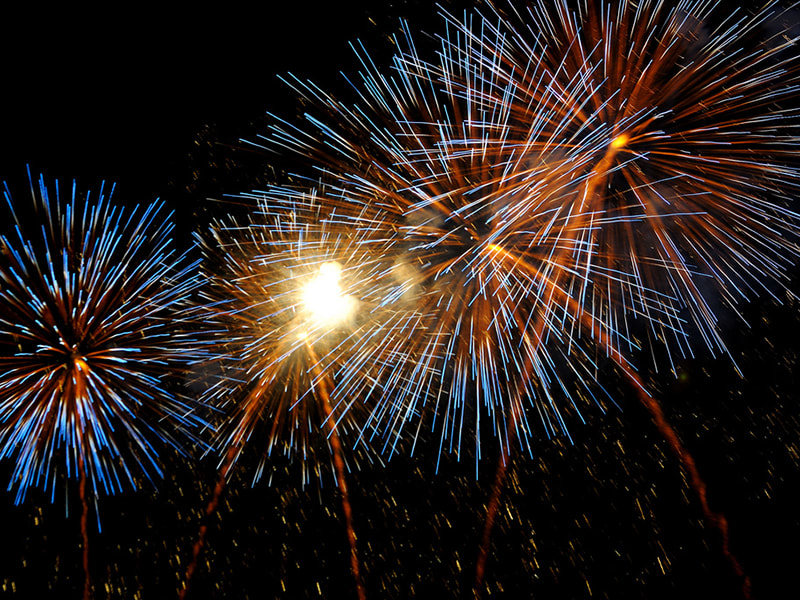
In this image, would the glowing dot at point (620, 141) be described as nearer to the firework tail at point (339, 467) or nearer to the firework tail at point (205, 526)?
the firework tail at point (339, 467)

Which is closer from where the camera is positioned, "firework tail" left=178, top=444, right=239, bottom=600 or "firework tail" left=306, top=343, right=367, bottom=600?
"firework tail" left=306, top=343, right=367, bottom=600

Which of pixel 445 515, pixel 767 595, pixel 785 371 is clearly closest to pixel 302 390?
pixel 445 515

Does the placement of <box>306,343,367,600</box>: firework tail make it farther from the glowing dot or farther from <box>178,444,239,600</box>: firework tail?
the glowing dot

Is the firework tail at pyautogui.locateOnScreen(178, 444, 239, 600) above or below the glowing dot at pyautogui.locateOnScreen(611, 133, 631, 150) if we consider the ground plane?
below

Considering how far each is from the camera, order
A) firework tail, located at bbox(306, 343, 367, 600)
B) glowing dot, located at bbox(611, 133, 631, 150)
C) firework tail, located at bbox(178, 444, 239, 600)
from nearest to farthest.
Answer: glowing dot, located at bbox(611, 133, 631, 150), firework tail, located at bbox(306, 343, 367, 600), firework tail, located at bbox(178, 444, 239, 600)

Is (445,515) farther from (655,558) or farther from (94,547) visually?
(94,547)

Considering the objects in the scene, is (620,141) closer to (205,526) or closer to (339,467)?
(339,467)

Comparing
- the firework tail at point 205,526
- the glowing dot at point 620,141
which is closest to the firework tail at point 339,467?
the firework tail at point 205,526

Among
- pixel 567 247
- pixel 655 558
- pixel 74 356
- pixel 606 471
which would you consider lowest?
pixel 655 558

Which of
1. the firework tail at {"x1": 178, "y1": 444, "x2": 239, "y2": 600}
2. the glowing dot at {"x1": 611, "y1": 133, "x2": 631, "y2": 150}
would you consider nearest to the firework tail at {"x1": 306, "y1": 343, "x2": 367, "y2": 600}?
the firework tail at {"x1": 178, "y1": 444, "x2": 239, "y2": 600}
